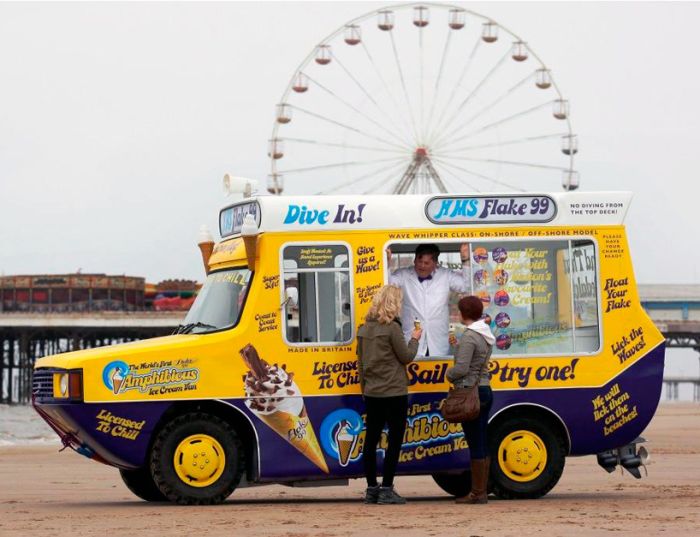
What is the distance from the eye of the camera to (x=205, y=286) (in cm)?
1205

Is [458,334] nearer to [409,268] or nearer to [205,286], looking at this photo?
[409,268]

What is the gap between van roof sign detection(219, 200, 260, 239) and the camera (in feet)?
37.9

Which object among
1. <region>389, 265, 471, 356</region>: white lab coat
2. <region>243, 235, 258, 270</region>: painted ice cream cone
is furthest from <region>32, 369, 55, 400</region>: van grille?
<region>389, 265, 471, 356</region>: white lab coat

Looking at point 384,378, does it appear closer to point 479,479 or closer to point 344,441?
point 344,441

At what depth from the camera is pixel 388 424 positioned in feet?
36.2

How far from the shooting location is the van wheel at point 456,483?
12.3m

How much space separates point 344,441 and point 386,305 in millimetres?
1116

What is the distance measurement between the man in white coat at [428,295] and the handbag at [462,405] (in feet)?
2.01

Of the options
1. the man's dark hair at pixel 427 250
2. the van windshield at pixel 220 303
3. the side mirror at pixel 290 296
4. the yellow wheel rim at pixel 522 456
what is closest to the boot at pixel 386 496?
the yellow wheel rim at pixel 522 456

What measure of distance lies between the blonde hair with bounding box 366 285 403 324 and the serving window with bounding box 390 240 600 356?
65 centimetres

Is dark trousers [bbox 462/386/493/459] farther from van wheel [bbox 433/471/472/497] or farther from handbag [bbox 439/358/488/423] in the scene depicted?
van wheel [bbox 433/471/472/497]

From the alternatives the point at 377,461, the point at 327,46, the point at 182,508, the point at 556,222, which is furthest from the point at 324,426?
the point at 327,46

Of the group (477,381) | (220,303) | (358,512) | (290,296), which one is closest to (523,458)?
(477,381)

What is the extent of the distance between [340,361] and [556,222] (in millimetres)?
1965
